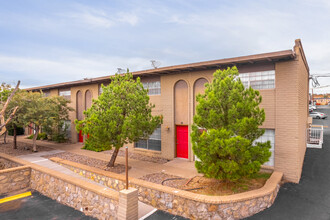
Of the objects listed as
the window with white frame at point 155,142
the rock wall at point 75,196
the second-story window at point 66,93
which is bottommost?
the rock wall at point 75,196

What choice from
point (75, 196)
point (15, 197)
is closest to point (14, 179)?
point (15, 197)

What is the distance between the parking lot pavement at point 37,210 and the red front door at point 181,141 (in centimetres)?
732

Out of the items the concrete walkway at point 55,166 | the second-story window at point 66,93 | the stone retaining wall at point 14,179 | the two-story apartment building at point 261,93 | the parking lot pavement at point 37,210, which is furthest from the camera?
the second-story window at point 66,93

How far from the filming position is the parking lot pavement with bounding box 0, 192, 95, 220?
27.7 ft

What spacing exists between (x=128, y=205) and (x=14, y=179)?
8.58 meters

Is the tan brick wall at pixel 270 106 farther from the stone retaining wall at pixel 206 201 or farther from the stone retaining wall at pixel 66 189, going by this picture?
the stone retaining wall at pixel 66 189

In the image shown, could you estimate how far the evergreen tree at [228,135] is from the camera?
7.79 meters

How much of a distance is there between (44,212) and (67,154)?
26.3ft

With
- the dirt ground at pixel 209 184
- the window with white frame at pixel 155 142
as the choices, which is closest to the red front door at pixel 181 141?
the window with white frame at pixel 155 142

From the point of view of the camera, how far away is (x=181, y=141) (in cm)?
1407

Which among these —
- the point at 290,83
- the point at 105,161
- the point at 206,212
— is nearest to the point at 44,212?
the point at 105,161

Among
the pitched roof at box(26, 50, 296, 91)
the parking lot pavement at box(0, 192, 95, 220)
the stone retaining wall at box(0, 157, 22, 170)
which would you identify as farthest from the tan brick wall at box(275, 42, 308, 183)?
the stone retaining wall at box(0, 157, 22, 170)

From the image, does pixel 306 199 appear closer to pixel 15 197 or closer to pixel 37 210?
pixel 37 210

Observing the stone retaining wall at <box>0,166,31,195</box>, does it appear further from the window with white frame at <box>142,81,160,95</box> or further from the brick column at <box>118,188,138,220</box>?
the window with white frame at <box>142,81,160,95</box>
